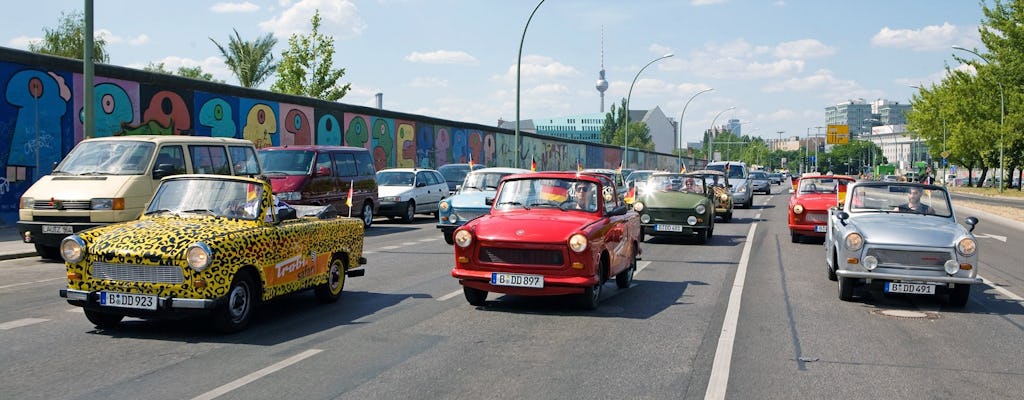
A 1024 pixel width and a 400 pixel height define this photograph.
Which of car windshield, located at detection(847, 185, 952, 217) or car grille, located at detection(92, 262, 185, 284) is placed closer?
car grille, located at detection(92, 262, 185, 284)

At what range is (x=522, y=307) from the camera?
9805 mm

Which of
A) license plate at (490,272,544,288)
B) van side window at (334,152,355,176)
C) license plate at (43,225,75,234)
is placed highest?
van side window at (334,152,355,176)

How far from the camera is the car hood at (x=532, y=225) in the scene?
921 centimetres

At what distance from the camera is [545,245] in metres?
9.10

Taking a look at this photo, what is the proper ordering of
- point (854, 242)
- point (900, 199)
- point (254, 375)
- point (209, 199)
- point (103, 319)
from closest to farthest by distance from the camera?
point (254, 375), point (103, 319), point (209, 199), point (854, 242), point (900, 199)

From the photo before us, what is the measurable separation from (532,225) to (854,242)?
3.75 m

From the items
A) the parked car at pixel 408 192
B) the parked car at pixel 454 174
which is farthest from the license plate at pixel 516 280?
the parked car at pixel 454 174

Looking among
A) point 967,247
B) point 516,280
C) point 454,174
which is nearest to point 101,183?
point 516,280

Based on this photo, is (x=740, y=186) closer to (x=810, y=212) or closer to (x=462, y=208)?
(x=810, y=212)

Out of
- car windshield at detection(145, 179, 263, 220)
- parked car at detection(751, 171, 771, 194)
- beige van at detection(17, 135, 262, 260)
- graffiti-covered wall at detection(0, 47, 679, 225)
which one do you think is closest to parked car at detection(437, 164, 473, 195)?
graffiti-covered wall at detection(0, 47, 679, 225)

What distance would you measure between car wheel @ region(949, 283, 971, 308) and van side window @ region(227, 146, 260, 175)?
1146cm

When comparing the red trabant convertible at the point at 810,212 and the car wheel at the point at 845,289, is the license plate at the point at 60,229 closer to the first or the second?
the car wheel at the point at 845,289

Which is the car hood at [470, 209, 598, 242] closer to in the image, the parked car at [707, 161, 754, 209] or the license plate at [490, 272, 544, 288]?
the license plate at [490, 272, 544, 288]

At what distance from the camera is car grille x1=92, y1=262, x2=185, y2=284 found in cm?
746
